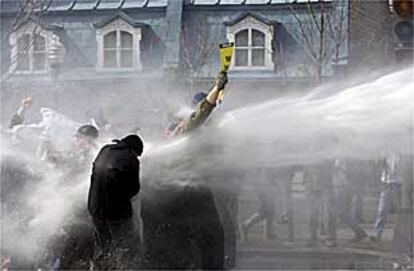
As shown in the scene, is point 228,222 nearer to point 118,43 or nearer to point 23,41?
point 23,41

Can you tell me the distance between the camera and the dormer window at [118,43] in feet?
75.8

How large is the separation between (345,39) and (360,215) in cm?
849

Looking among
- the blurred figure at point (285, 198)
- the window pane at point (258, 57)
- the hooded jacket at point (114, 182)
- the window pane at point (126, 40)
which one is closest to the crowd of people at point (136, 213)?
the hooded jacket at point (114, 182)

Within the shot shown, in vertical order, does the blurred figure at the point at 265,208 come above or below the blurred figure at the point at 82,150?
below

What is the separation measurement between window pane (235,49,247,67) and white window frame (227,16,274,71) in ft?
0.32

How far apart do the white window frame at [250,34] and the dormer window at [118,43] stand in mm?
2229

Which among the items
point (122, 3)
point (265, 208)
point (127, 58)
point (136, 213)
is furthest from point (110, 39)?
point (136, 213)

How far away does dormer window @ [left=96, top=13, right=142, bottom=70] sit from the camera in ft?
75.8

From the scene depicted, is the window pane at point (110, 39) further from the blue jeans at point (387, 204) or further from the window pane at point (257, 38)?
the blue jeans at point (387, 204)

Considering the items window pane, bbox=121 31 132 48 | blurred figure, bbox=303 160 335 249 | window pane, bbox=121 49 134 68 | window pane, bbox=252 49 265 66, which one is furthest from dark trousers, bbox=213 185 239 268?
window pane, bbox=121 31 132 48

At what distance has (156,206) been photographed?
27.2 feet

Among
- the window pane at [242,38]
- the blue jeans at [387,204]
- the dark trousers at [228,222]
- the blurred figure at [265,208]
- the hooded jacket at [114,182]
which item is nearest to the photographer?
the hooded jacket at [114,182]

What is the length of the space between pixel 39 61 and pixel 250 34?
16.5 feet

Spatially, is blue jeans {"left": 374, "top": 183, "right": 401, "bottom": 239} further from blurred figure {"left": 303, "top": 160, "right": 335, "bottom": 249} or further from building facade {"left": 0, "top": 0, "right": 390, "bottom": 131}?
building facade {"left": 0, "top": 0, "right": 390, "bottom": 131}
